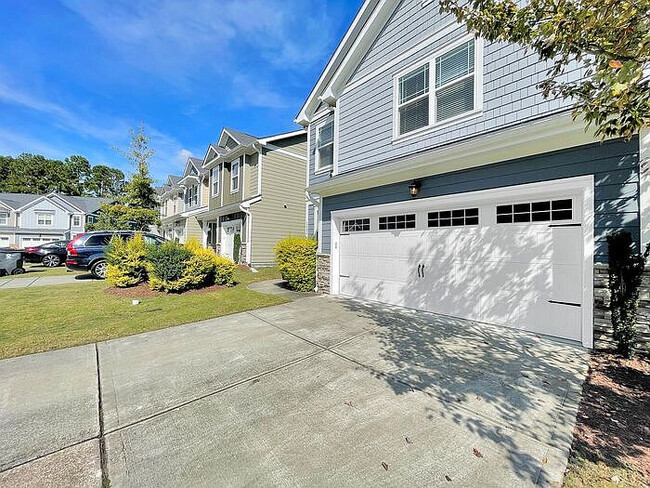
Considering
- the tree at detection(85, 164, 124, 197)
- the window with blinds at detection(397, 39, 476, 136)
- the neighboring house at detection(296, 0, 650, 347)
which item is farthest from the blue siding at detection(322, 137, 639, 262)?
the tree at detection(85, 164, 124, 197)

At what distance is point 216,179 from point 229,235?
13.8ft

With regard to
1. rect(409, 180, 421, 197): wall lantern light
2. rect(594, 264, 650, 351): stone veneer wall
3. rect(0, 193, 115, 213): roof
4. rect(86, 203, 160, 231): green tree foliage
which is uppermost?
rect(0, 193, 115, 213): roof

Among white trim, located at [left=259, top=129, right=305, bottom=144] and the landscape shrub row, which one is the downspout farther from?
the landscape shrub row

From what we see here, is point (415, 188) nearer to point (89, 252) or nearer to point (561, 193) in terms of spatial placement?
point (561, 193)

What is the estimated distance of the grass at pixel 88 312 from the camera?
15.9 ft

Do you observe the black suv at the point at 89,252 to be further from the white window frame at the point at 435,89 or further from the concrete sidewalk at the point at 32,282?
the white window frame at the point at 435,89

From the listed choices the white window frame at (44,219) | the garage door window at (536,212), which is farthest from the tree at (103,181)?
the garage door window at (536,212)

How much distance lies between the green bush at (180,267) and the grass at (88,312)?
1.86ft

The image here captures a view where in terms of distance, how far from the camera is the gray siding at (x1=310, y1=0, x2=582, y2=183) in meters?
5.19

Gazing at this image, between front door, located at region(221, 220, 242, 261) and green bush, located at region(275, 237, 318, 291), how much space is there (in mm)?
7884

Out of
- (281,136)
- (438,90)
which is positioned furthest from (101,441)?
(281,136)

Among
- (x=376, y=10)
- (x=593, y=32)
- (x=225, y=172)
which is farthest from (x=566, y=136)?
(x=225, y=172)

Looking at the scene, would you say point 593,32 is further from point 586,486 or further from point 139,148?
point 139,148

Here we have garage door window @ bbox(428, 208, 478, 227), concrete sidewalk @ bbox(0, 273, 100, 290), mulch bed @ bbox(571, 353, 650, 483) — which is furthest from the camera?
concrete sidewalk @ bbox(0, 273, 100, 290)
